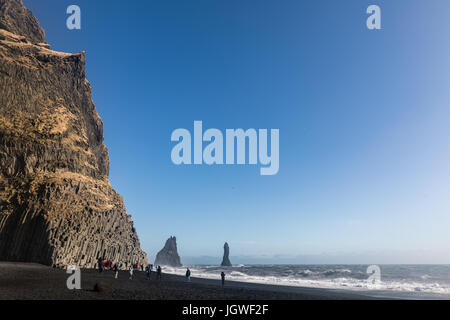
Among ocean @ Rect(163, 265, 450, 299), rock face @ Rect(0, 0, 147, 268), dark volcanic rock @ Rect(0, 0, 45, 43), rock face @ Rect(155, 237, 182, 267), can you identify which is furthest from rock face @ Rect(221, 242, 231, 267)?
dark volcanic rock @ Rect(0, 0, 45, 43)

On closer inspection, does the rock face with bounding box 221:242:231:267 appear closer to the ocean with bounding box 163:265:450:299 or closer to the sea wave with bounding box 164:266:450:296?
the ocean with bounding box 163:265:450:299

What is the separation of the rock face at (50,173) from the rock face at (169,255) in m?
109

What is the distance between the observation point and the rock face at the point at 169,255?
576 ft

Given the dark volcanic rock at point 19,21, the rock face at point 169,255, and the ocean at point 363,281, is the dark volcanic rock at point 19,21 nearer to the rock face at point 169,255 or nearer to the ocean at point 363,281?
the ocean at point 363,281

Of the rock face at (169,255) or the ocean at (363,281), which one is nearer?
the ocean at (363,281)

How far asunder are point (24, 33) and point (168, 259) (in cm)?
14265

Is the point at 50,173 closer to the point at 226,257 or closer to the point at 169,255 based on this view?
the point at 226,257

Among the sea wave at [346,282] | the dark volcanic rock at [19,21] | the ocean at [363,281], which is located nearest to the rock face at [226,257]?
the ocean at [363,281]

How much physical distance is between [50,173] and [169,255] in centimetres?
14024

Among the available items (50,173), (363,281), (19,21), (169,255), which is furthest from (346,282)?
(169,255)

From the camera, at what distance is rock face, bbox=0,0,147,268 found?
145 ft

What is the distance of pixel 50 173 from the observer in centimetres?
5081
